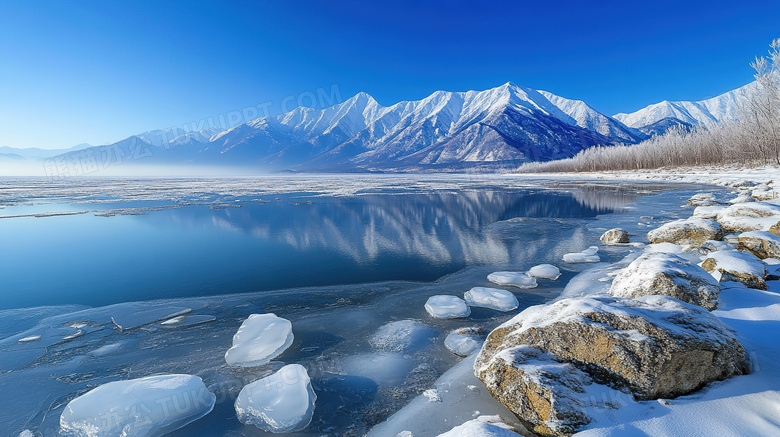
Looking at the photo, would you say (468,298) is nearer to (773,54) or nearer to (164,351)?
(164,351)

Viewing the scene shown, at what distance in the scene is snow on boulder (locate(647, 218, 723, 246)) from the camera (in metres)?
10.0

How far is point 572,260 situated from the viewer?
10008 millimetres

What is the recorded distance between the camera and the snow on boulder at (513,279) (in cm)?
808

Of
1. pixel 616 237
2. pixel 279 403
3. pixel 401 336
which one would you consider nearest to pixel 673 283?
pixel 401 336

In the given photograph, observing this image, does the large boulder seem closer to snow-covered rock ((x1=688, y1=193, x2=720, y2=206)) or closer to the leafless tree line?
snow-covered rock ((x1=688, y1=193, x2=720, y2=206))

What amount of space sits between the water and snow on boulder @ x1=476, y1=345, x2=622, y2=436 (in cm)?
129

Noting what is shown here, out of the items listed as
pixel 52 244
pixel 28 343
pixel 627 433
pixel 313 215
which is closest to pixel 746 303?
pixel 627 433

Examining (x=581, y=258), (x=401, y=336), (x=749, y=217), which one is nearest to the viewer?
(x=401, y=336)

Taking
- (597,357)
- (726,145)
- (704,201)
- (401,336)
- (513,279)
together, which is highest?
(726,145)

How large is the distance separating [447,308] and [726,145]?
293 ft

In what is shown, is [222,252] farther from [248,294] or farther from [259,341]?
Result: [259,341]

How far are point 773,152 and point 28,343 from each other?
81.8 metres

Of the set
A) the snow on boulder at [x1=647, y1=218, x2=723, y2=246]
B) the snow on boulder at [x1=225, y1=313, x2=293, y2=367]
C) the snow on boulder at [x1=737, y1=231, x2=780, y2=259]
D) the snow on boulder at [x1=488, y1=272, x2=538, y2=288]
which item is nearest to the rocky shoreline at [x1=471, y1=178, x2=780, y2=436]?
the snow on boulder at [x1=225, y1=313, x2=293, y2=367]

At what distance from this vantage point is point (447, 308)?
258 inches
